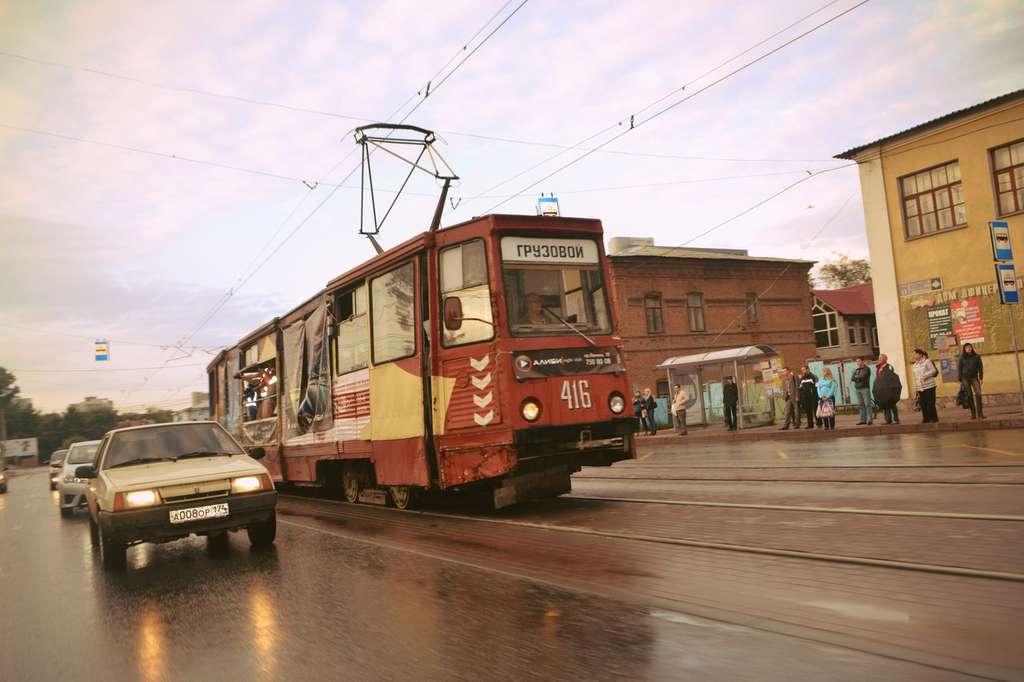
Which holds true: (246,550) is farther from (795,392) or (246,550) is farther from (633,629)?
(795,392)

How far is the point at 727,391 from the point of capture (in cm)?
2661

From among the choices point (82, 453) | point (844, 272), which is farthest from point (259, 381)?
point (844, 272)

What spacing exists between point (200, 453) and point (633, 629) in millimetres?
6210

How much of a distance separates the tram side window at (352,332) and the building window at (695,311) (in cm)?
3390

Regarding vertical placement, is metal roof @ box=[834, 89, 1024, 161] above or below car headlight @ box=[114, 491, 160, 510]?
above

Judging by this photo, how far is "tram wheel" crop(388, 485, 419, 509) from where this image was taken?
11.2 m

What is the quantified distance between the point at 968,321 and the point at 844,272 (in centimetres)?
5150

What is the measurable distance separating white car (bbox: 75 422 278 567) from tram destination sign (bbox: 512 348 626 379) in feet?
10.1

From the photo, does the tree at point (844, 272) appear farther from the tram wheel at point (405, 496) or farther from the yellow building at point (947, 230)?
the tram wheel at point (405, 496)

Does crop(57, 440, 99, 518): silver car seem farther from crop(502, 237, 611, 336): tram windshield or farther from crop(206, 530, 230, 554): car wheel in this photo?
crop(502, 237, 611, 336): tram windshield

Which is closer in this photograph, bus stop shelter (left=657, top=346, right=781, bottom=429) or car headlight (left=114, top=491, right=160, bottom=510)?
car headlight (left=114, top=491, right=160, bottom=510)

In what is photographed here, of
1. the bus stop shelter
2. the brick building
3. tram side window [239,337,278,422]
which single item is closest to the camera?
tram side window [239,337,278,422]

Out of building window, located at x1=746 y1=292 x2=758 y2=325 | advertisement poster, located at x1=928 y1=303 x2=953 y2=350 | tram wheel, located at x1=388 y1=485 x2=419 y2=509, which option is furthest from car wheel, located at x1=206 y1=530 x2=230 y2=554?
building window, located at x1=746 y1=292 x2=758 y2=325

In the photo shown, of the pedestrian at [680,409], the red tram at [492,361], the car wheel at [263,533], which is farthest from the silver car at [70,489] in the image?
the pedestrian at [680,409]
